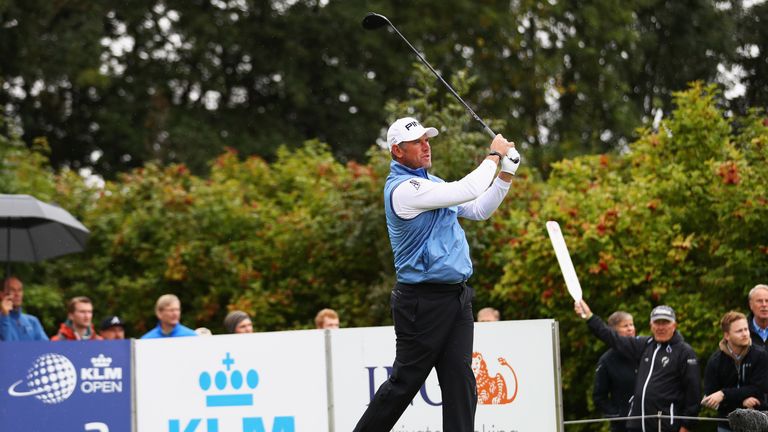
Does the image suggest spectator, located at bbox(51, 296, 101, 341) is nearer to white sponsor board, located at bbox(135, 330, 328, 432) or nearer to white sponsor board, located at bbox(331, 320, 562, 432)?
white sponsor board, located at bbox(135, 330, 328, 432)

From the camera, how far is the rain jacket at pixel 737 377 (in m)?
9.16

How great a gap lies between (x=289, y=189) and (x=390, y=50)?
9.32 m

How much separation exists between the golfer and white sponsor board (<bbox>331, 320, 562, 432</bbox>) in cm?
179

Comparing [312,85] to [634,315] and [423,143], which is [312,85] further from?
[423,143]

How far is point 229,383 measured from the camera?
9422 mm

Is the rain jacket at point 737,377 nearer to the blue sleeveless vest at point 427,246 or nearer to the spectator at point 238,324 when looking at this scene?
the blue sleeveless vest at point 427,246

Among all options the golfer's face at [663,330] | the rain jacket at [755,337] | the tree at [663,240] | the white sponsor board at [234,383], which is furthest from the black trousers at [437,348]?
the tree at [663,240]

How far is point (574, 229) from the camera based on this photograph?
1241cm

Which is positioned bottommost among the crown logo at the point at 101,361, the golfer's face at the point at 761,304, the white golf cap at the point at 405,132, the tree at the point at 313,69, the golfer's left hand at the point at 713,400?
the golfer's left hand at the point at 713,400

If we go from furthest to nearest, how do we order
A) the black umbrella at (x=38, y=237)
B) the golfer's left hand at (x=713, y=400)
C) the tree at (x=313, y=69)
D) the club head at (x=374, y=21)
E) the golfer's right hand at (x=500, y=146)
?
the tree at (x=313, y=69)
the black umbrella at (x=38, y=237)
the golfer's left hand at (x=713, y=400)
the club head at (x=374, y=21)
the golfer's right hand at (x=500, y=146)

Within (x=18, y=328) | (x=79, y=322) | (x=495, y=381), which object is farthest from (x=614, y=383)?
(x=18, y=328)

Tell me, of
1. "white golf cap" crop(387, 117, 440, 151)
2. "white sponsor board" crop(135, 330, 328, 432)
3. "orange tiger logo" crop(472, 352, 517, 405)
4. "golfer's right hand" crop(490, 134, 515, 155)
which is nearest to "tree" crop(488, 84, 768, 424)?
"orange tiger logo" crop(472, 352, 517, 405)

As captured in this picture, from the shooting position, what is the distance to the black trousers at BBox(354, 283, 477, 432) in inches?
277

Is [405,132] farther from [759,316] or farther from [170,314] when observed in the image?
[170,314]
